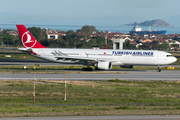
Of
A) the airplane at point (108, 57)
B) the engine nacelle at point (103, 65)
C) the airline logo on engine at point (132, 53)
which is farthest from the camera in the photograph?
the airline logo on engine at point (132, 53)

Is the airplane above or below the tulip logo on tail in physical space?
below

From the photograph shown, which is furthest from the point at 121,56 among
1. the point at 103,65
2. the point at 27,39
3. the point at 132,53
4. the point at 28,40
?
the point at 27,39

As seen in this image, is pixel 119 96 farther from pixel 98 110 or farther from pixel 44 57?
pixel 44 57

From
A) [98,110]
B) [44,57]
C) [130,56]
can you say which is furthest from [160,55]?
[98,110]

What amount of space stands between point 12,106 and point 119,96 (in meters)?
8.90

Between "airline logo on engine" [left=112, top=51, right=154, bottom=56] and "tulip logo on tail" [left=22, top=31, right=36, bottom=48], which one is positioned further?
"tulip logo on tail" [left=22, top=31, right=36, bottom=48]

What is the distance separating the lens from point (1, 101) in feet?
65.3

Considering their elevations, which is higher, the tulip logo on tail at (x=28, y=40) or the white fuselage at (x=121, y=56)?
the tulip logo on tail at (x=28, y=40)

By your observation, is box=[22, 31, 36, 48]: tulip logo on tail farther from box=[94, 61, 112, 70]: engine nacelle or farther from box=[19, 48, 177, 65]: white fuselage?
box=[94, 61, 112, 70]: engine nacelle

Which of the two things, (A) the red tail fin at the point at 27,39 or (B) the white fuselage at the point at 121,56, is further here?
(A) the red tail fin at the point at 27,39

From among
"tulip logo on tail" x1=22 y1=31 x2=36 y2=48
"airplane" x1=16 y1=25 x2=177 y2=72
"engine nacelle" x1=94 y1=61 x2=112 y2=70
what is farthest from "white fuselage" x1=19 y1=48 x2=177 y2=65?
"tulip logo on tail" x1=22 y1=31 x2=36 y2=48

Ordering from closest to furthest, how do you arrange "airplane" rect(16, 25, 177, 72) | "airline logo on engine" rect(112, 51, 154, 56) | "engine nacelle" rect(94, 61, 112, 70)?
"engine nacelle" rect(94, 61, 112, 70), "airplane" rect(16, 25, 177, 72), "airline logo on engine" rect(112, 51, 154, 56)

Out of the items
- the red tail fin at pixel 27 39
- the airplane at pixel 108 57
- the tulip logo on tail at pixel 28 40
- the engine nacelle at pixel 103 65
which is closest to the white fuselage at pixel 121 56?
the airplane at pixel 108 57

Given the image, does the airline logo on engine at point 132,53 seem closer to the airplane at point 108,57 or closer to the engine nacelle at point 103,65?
the airplane at point 108,57
